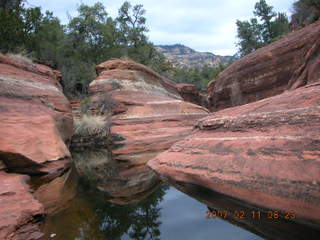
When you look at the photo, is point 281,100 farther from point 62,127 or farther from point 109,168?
point 62,127

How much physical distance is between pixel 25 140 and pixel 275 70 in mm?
7970

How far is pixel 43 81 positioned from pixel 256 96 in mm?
8026

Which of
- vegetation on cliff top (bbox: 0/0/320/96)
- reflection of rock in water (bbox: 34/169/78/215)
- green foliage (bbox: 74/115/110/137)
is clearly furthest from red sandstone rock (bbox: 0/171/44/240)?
vegetation on cliff top (bbox: 0/0/320/96)

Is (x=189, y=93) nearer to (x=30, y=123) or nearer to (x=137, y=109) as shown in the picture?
(x=137, y=109)

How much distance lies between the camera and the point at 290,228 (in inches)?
63.2

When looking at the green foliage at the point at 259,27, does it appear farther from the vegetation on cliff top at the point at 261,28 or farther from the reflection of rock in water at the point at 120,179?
the reflection of rock in water at the point at 120,179

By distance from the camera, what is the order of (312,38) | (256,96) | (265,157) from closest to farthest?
(265,157) → (312,38) → (256,96)

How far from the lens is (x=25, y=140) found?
4.32 meters

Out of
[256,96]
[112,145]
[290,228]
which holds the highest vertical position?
[256,96]

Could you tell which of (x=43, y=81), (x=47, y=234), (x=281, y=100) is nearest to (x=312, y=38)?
(x=281, y=100)

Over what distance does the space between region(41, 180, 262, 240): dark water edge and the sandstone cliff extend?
24 centimetres

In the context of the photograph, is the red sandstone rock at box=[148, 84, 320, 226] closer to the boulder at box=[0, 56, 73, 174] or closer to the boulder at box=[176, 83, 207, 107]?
the boulder at box=[0, 56, 73, 174]
